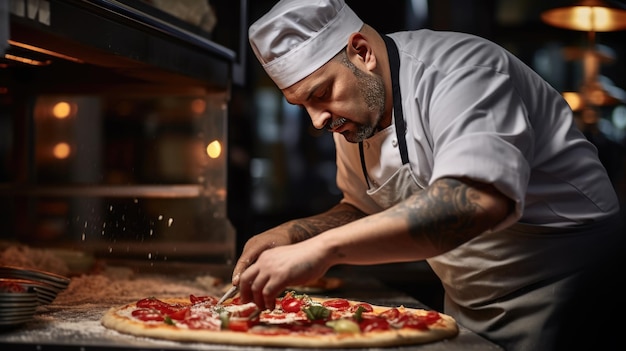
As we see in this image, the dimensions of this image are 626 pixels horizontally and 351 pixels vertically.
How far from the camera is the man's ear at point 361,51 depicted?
2.36m

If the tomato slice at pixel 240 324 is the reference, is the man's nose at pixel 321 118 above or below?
above

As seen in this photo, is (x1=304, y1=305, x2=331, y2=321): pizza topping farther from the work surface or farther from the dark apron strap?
the dark apron strap

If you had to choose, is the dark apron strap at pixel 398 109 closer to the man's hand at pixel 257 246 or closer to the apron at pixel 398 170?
the apron at pixel 398 170

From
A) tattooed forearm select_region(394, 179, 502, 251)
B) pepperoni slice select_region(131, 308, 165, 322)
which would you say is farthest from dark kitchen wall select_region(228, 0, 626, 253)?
tattooed forearm select_region(394, 179, 502, 251)

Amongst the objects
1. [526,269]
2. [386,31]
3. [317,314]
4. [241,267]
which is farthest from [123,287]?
[386,31]

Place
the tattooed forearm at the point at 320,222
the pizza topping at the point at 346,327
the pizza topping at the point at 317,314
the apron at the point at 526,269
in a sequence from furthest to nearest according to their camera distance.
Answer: the tattooed forearm at the point at 320,222 < the apron at the point at 526,269 < the pizza topping at the point at 317,314 < the pizza topping at the point at 346,327

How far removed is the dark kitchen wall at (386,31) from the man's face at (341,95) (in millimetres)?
2055

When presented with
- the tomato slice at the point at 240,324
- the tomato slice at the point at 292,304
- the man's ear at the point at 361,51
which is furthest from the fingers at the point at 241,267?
the man's ear at the point at 361,51

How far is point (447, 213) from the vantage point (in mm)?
1893

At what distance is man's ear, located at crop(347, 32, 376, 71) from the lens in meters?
2.36

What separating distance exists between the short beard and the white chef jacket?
64 millimetres

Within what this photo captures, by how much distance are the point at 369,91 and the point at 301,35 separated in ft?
0.86

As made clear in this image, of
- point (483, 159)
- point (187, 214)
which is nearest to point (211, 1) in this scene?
Answer: point (187, 214)

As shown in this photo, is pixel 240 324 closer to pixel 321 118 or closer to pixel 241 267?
pixel 241 267
